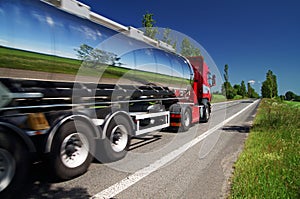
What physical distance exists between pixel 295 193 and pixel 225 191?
95cm

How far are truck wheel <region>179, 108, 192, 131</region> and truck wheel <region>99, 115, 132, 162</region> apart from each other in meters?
3.31

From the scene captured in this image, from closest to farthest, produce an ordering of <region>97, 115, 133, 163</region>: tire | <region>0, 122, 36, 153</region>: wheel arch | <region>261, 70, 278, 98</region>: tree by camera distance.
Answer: <region>0, 122, 36, 153</region>: wheel arch → <region>97, 115, 133, 163</region>: tire → <region>261, 70, 278, 98</region>: tree

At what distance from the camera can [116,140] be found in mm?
4496

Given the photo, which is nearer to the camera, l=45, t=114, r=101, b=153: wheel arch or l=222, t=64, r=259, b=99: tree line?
l=45, t=114, r=101, b=153: wheel arch

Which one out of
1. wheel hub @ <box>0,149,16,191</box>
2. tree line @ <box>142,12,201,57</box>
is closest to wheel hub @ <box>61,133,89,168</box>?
wheel hub @ <box>0,149,16,191</box>

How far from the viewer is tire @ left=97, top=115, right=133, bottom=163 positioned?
4070 millimetres

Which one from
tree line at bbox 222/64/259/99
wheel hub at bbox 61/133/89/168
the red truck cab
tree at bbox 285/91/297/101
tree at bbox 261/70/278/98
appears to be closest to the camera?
wheel hub at bbox 61/133/89/168

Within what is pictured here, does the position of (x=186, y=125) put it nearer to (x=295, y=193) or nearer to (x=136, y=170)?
(x=136, y=170)

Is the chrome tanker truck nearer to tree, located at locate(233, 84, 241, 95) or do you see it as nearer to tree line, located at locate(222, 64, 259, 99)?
tree line, located at locate(222, 64, 259, 99)

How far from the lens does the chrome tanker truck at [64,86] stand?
8.52 ft

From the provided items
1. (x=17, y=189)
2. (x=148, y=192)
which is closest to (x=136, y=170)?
(x=148, y=192)

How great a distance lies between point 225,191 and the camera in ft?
10.0

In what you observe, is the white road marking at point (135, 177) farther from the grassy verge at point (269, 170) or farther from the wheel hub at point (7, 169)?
the grassy verge at point (269, 170)

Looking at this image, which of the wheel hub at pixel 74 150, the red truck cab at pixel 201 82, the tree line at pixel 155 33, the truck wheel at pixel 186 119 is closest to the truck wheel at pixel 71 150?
the wheel hub at pixel 74 150
